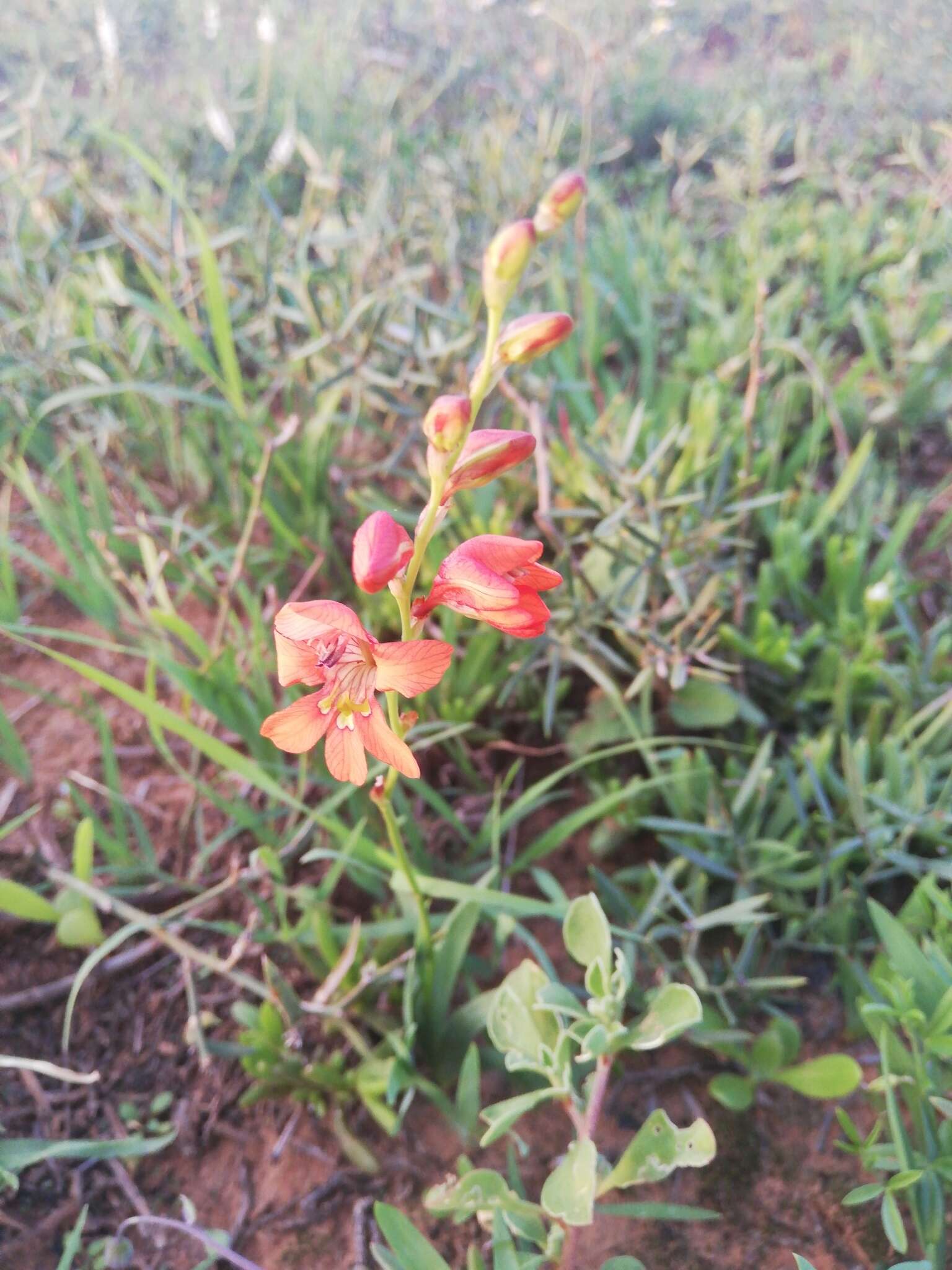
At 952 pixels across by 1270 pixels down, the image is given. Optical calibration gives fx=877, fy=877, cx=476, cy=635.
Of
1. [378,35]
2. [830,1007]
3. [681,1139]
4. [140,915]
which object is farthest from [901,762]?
[378,35]

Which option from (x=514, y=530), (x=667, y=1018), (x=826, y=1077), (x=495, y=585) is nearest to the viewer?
(x=495, y=585)

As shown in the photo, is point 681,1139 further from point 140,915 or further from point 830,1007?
point 140,915

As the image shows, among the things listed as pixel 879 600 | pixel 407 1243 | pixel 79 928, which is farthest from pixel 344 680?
pixel 879 600

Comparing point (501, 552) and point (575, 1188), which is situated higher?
point (501, 552)

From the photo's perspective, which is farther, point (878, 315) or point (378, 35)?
point (378, 35)

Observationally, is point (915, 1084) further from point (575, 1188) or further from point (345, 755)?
point (345, 755)

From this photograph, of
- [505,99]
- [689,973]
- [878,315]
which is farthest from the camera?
[505,99]
